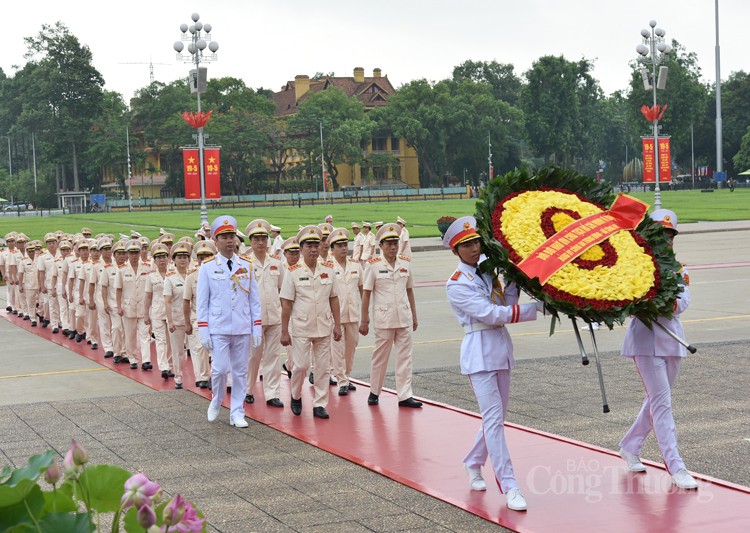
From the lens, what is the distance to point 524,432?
8.97m

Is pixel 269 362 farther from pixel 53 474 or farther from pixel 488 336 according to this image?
pixel 53 474

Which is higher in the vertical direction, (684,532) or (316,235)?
(316,235)

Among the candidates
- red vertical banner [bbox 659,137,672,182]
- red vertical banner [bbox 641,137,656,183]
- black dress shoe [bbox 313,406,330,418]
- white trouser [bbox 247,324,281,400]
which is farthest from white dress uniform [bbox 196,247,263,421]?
red vertical banner [bbox 659,137,672,182]

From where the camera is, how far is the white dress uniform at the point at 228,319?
32.9ft

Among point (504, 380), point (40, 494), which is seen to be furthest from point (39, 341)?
point (40, 494)

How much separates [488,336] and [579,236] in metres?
0.91

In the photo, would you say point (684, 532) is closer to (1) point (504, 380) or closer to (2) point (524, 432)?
(1) point (504, 380)

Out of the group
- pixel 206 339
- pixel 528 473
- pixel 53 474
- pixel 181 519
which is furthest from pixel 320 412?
pixel 181 519

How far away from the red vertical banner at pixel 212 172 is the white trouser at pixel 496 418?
31476 mm

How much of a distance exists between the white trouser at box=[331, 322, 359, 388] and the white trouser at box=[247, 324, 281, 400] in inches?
26.7

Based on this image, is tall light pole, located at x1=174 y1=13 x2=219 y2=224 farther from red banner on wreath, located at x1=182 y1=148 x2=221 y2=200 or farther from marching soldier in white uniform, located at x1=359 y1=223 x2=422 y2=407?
marching soldier in white uniform, located at x1=359 y1=223 x2=422 y2=407

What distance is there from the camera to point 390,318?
1051 centimetres

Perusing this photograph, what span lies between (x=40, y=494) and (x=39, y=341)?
15.6 metres

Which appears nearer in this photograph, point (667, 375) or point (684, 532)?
point (684, 532)
